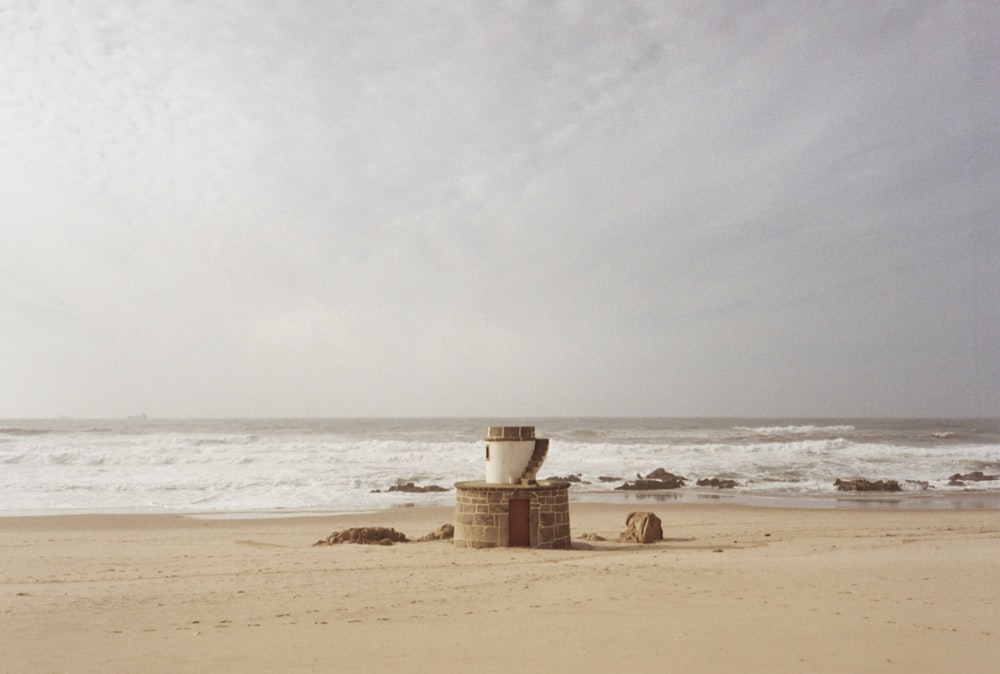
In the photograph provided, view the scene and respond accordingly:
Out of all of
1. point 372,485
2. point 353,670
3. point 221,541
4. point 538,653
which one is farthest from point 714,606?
point 372,485

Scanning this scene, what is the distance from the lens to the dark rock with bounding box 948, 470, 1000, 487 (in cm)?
2812

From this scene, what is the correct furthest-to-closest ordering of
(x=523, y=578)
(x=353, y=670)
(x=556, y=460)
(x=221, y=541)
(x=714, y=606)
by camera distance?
(x=556, y=460) → (x=221, y=541) → (x=523, y=578) → (x=714, y=606) → (x=353, y=670)

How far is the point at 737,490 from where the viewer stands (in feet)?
85.5

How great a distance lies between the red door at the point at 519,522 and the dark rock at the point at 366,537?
2695 millimetres

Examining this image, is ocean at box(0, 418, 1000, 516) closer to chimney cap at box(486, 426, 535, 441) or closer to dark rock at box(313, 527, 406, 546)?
dark rock at box(313, 527, 406, 546)

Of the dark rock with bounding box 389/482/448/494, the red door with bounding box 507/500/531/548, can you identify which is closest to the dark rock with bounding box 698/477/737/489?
the dark rock with bounding box 389/482/448/494

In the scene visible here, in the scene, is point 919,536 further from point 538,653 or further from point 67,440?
point 67,440

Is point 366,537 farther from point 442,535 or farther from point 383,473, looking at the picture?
point 383,473

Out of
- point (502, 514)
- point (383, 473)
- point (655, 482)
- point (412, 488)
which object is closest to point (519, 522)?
point (502, 514)

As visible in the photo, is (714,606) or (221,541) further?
(221,541)

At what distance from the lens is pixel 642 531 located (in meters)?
14.3

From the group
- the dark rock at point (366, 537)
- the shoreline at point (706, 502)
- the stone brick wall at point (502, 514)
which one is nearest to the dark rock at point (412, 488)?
the shoreline at point (706, 502)

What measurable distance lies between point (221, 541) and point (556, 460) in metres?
22.8

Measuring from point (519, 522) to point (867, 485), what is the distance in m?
19.0
